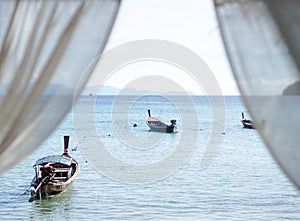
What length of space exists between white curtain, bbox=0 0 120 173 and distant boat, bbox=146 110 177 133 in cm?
1071

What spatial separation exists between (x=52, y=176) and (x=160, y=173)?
3.60 m

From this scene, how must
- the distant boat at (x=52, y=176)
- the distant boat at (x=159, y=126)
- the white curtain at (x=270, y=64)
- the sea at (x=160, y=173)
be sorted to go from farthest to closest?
the distant boat at (x=159, y=126) < the sea at (x=160, y=173) < the distant boat at (x=52, y=176) < the white curtain at (x=270, y=64)

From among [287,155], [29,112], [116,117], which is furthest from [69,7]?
[116,117]

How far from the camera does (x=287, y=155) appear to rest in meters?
1.46

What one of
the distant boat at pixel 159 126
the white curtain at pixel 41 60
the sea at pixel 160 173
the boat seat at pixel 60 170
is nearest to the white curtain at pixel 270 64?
the white curtain at pixel 41 60

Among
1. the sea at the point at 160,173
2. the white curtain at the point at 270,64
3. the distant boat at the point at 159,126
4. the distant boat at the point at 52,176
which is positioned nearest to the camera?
the white curtain at the point at 270,64

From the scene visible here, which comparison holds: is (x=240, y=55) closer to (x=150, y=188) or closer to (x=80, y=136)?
(x=150, y=188)

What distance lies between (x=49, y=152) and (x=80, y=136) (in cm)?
210

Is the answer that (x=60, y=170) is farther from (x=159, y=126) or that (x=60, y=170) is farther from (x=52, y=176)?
(x=159, y=126)

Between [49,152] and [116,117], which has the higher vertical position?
[116,117]

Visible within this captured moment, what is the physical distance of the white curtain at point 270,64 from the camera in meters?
1.44

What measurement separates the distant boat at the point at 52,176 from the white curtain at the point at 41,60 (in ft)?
14.3

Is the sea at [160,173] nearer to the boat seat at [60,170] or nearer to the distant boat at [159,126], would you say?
the distant boat at [159,126]

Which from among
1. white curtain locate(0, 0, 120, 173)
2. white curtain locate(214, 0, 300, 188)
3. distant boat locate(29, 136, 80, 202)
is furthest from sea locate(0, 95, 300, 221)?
white curtain locate(214, 0, 300, 188)
